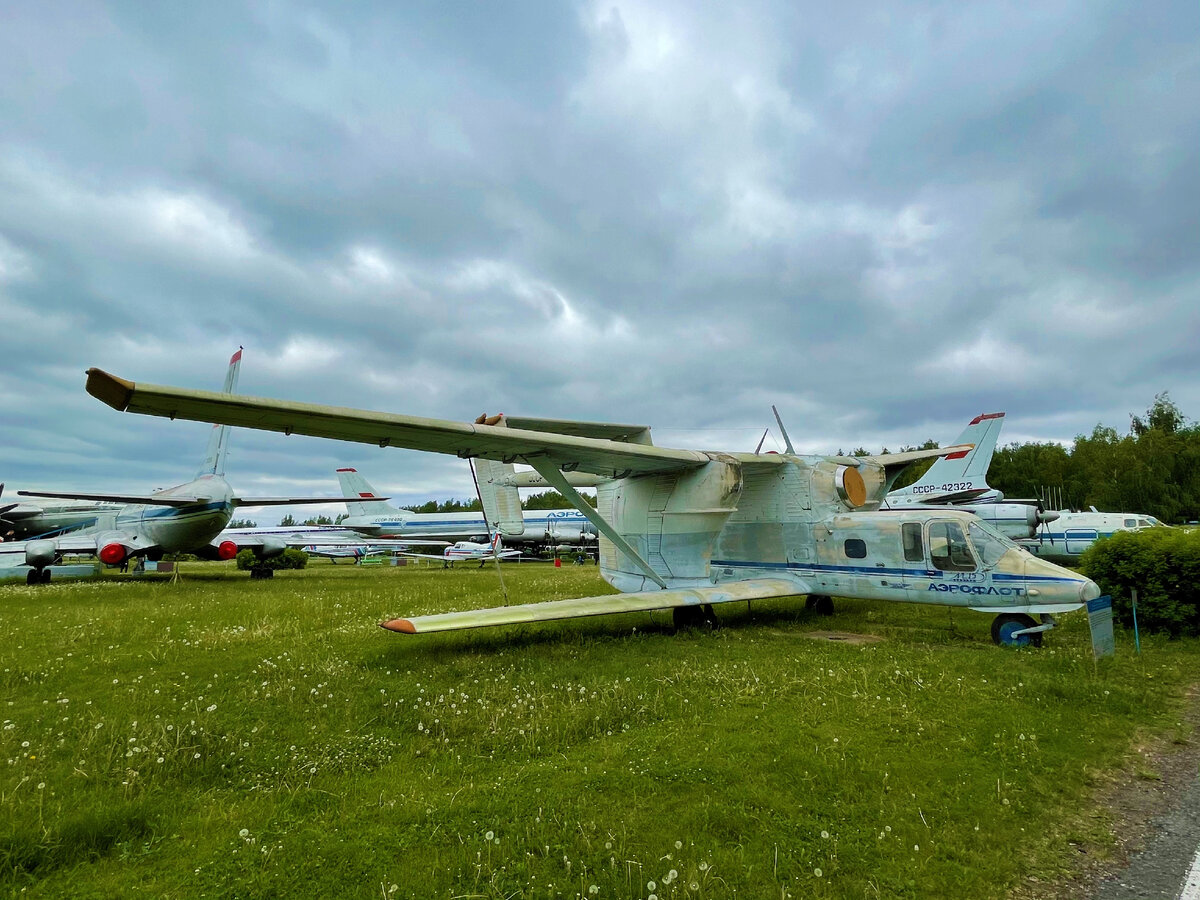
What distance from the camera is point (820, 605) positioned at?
1277cm

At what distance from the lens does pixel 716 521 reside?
1068 cm

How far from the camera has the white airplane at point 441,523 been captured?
4588cm

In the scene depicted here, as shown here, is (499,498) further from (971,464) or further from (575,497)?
(971,464)

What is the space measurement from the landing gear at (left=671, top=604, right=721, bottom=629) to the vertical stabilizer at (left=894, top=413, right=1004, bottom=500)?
23.1m

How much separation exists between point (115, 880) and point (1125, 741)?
Result: 26.4 feet

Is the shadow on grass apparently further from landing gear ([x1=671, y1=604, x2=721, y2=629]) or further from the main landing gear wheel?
the main landing gear wheel

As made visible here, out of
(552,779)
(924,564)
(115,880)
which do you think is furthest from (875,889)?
(924,564)

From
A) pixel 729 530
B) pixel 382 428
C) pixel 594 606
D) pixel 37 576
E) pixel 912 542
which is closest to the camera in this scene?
pixel 382 428

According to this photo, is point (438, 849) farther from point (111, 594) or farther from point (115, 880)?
point (111, 594)

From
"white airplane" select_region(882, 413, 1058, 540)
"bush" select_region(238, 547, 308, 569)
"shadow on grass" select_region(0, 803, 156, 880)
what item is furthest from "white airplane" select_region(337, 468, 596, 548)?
"shadow on grass" select_region(0, 803, 156, 880)

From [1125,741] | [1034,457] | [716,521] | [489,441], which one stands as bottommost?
[1125,741]

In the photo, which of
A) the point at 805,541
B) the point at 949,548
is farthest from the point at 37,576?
the point at 949,548

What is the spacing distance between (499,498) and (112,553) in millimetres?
16449

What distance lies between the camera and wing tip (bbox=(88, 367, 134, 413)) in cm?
511
